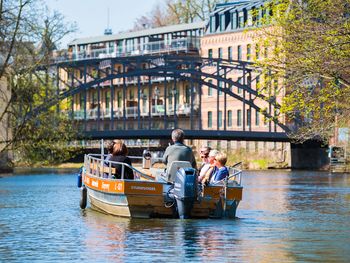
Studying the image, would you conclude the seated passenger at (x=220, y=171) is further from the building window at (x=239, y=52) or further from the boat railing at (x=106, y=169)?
the building window at (x=239, y=52)

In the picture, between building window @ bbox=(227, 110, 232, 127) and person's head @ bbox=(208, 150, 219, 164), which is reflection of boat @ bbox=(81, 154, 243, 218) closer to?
person's head @ bbox=(208, 150, 219, 164)

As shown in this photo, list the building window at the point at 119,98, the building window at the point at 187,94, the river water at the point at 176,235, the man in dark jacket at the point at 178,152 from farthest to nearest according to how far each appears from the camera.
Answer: the building window at the point at 119,98, the building window at the point at 187,94, the man in dark jacket at the point at 178,152, the river water at the point at 176,235

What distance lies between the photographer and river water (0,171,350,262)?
85.7 feet

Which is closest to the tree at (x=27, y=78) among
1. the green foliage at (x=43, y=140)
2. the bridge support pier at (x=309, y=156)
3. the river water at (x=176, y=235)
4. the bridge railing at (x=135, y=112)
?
the green foliage at (x=43, y=140)

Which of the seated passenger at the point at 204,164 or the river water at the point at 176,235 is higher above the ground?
the seated passenger at the point at 204,164

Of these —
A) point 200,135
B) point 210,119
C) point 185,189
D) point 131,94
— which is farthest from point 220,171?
point 131,94

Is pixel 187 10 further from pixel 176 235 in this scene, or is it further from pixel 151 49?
pixel 176 235

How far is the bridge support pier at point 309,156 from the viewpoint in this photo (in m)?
99.9

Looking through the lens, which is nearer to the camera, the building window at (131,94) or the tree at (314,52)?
the tree at (314,52)

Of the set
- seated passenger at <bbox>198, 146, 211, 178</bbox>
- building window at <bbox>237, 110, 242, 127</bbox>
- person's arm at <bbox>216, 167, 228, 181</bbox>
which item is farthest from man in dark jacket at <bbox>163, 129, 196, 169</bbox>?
building window at <bbox>237, 110, 242, 127</bbox>

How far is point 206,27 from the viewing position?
392 feet

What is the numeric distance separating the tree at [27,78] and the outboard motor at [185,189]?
26.8 m

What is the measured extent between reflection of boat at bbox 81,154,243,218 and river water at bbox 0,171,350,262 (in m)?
0.31

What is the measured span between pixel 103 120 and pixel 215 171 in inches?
3756
